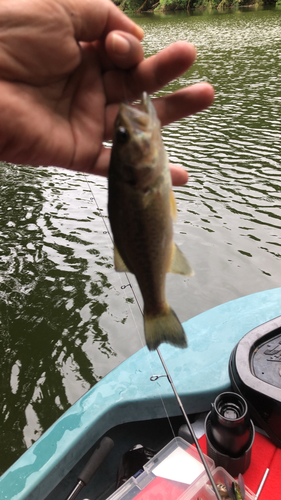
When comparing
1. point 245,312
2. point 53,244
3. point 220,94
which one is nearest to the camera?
point 245,312

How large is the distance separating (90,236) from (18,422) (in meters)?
4.27

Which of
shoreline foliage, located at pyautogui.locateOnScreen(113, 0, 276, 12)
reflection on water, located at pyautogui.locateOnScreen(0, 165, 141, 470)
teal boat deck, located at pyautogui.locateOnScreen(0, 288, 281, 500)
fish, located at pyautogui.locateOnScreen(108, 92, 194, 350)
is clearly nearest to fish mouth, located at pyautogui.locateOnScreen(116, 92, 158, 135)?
fish, located at pyautogui.locateOnScreen(108, 92, 194, 350)

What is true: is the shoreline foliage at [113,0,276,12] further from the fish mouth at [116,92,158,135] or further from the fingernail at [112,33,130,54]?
the fish mouth at [116,92,158,135]

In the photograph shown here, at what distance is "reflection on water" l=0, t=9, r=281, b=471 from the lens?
18.5 feet

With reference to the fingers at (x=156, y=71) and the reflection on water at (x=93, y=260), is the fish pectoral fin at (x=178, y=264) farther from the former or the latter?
the reflection on water at (x=93, y=260)

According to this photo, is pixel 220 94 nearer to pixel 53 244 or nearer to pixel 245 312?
pixel 53 244

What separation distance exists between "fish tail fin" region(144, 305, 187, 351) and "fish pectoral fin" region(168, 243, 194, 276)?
171 mm

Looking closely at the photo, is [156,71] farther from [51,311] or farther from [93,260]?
[93,260]

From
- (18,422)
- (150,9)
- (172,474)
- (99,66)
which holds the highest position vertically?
(150,9)

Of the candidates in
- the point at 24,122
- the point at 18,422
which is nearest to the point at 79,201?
the point at 18,422

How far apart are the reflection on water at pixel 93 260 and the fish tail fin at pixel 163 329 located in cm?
402

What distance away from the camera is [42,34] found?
204cm

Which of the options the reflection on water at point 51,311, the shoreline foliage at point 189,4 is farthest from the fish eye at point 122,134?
the shoreline foliage at point 189,4

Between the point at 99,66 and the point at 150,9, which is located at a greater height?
the point at 150,9
